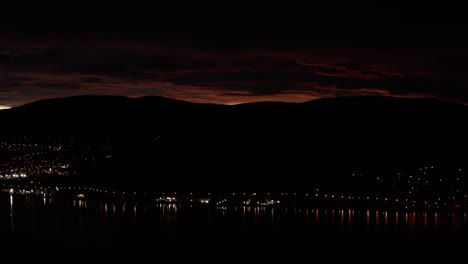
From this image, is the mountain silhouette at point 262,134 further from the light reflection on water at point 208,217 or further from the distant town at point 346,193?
the light reflection on water at point 208,217

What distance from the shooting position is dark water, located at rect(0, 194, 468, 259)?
26.2 meters

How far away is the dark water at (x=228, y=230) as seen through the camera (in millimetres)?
26234

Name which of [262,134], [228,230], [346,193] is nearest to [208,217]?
[228,230]

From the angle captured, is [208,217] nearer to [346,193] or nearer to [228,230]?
[228,230]

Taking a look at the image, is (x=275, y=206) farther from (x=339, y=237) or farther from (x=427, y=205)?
(x=339, y=237)

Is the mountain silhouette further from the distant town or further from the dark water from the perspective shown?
the dark water

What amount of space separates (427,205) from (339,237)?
1203 cm

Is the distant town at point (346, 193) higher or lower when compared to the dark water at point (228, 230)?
higher

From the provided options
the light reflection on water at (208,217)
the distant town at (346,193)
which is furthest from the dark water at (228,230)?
the distant town at (346,193)

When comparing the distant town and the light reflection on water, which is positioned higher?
the distant town

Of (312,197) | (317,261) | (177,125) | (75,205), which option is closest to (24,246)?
(317,261)

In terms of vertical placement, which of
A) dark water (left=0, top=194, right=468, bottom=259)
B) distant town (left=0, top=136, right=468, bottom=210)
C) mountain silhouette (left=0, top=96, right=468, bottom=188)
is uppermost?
mountain silhouette (left=0, top=96, right=468, bottom=188)

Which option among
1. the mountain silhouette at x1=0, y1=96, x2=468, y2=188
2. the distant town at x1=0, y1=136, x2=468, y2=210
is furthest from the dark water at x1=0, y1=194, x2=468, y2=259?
the mountain silhouette at x1=0, y1=96, x2=468, y2=188

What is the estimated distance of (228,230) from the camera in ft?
102
